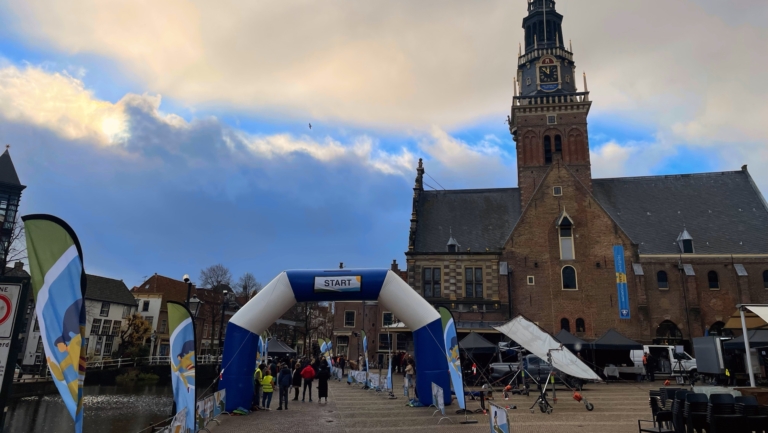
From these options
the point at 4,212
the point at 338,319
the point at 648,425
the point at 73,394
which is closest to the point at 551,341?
the point at 648,425

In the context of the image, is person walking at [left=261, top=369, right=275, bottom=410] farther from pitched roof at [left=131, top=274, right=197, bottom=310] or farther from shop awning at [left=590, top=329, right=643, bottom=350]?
pitched roof at [left=131, top=274, right=197, bottom=310]

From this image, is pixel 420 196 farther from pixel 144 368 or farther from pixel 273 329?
pixel 273 329

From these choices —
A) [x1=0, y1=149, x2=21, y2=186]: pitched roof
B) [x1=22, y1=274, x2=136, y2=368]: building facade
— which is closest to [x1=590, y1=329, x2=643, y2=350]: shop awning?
[x1=22, y1=274, x2=136, y2=368]: building facade

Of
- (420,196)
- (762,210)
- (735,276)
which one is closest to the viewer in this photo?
(735,276)

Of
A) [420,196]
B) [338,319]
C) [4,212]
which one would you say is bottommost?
[338,319]

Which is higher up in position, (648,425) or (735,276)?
(735,276)

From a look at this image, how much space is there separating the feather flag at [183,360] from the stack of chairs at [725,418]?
1003 cm

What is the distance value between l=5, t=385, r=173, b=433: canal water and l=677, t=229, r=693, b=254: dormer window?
36.5 metres

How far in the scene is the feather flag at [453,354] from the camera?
1449 centimetres

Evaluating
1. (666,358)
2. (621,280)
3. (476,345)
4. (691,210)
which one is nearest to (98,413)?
(476,345)

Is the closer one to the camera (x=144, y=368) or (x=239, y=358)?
(x=239, y=358)

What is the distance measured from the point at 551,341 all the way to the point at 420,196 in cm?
2987

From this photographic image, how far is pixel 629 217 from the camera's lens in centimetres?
4125

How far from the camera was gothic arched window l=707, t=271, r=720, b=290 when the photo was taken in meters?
36.5
